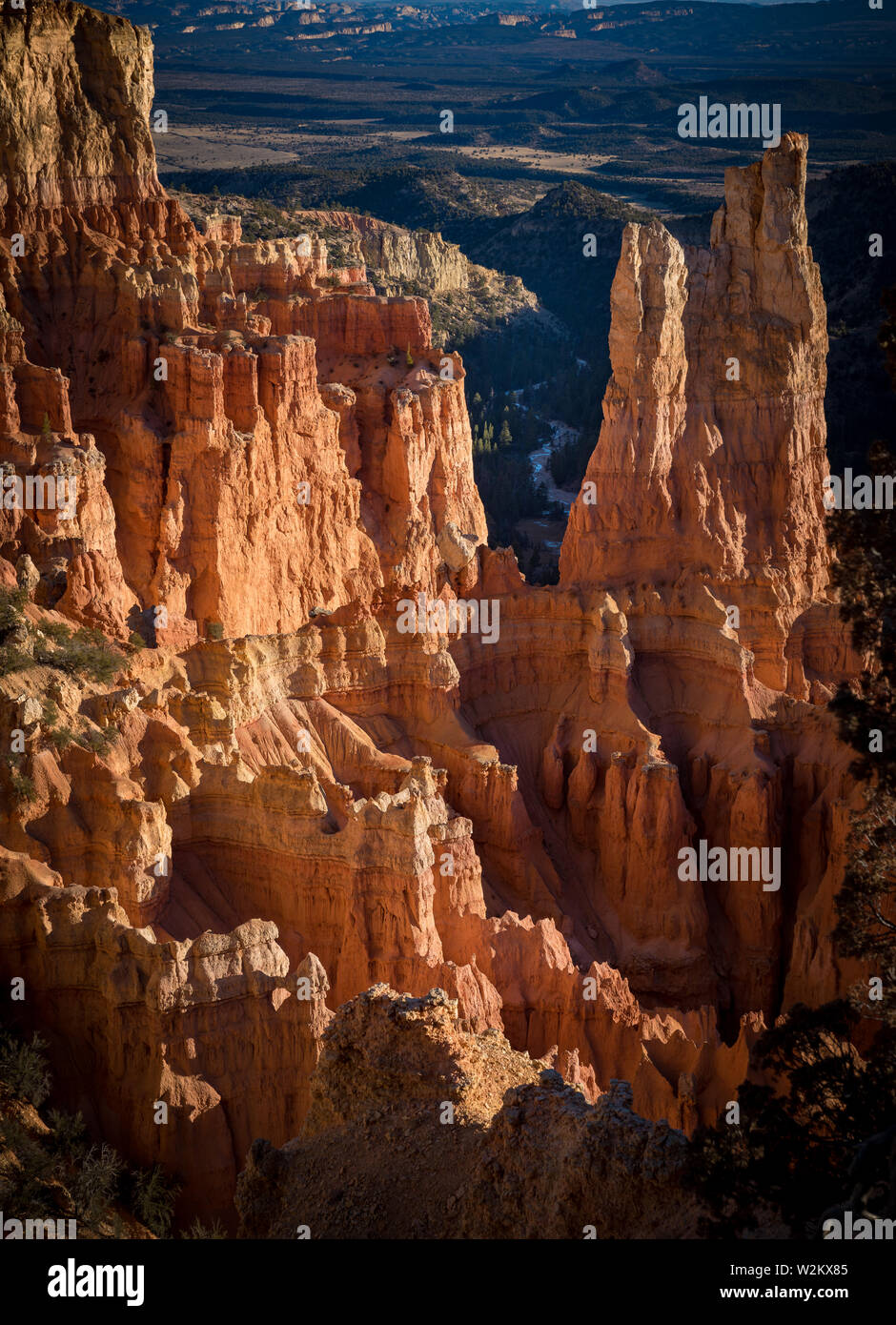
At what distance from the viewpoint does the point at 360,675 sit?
33312 millimetres

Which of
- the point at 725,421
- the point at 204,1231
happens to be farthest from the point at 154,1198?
the point at 725,421

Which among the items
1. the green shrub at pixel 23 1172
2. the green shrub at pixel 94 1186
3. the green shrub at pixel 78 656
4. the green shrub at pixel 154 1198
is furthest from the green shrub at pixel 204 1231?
the green shrub at pixel 78 656

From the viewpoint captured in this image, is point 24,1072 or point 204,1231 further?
point 24,1072

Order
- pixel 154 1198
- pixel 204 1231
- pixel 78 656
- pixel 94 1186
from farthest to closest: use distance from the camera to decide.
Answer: pixel 78 656, pixel 154 1198, pixel 204 1231, pixel 94 1186

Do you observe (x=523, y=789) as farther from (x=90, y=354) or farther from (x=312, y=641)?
(x=90, y=354)

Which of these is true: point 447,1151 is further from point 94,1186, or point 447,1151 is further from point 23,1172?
point 23,1172

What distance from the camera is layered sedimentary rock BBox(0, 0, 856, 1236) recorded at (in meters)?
22.8

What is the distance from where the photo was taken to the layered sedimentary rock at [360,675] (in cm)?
2278

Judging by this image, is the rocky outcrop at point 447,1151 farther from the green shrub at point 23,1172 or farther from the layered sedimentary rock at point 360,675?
the green shrub at point 23,1172

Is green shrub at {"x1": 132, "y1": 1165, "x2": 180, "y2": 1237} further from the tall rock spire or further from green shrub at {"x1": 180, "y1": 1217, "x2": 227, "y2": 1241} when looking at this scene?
the tall rock spire

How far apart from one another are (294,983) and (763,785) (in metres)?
14.2
